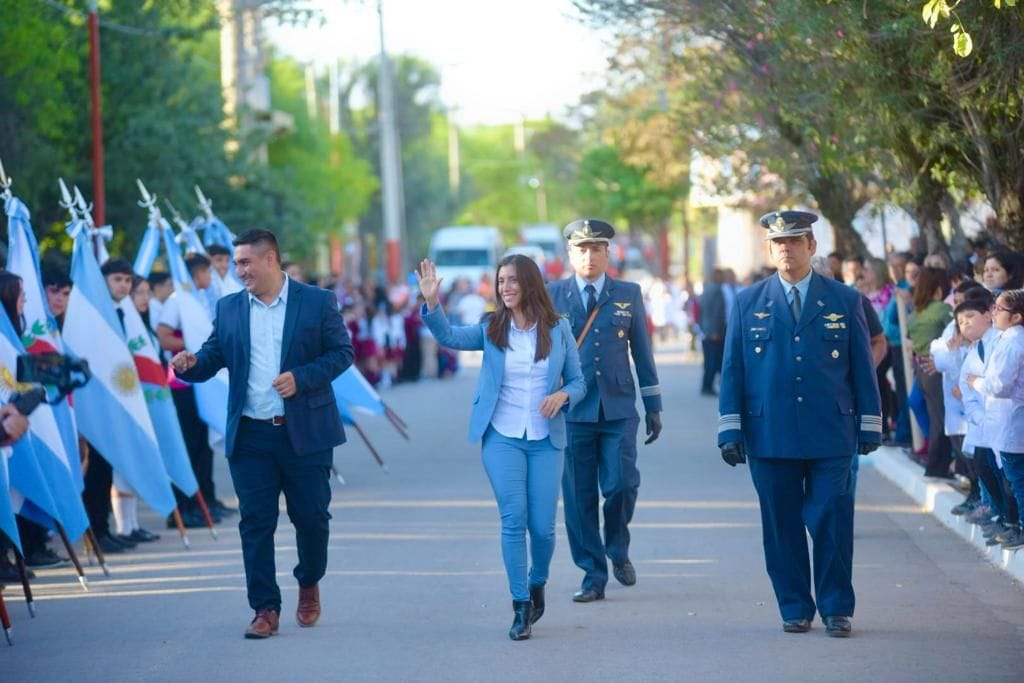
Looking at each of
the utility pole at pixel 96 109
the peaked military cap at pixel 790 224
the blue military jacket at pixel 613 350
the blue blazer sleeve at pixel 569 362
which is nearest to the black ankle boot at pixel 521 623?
the blue blazer sleeve at pixel 569 362

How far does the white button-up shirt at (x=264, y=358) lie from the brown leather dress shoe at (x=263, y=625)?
97 centimetres

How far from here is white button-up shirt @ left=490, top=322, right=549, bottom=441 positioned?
29.1ft

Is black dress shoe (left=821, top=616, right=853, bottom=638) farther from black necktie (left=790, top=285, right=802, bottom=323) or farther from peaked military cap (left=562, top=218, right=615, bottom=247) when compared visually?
peaked military cap (left=562, top=218, right=615, bottom=247)

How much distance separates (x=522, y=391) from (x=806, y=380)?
1396 millimetres

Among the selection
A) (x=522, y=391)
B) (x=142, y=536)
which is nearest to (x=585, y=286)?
(x=522, y=391)

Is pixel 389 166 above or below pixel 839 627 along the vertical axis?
above

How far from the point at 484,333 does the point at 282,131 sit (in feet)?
114

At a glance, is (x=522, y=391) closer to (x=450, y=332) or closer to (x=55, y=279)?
(x=450, y=332)

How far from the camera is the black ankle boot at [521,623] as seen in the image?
8.73 meters

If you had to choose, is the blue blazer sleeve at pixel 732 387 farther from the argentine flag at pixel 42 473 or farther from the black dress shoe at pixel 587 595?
the argentine flag at pixel 42 473

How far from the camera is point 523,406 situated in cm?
891

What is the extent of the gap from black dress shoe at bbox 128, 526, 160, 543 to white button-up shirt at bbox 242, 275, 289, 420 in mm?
4115

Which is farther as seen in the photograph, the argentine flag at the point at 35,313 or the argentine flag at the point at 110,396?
the argentine flag at the point at 110,396

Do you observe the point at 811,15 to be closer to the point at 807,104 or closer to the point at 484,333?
the point at 807,104
